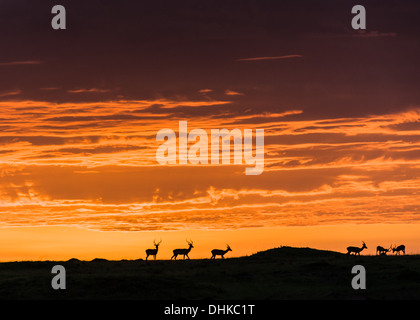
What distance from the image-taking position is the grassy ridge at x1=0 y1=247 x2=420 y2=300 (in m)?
50.5

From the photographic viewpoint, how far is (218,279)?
56.1 meters

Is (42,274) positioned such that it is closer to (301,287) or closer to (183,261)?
(183,261)

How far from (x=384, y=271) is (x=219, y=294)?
14.6 m

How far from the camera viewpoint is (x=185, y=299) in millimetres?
49531

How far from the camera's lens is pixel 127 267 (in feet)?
205

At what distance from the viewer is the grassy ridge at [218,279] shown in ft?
166
